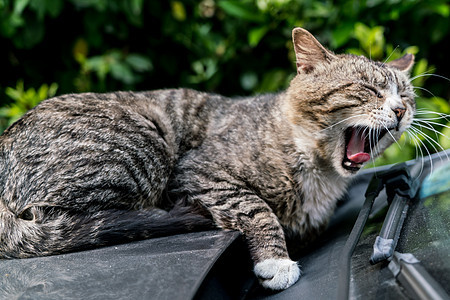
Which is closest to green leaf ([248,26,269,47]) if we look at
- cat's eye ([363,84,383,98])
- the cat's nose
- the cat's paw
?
cat's eye ([363,84,383,98])

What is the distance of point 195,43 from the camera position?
12.8ft

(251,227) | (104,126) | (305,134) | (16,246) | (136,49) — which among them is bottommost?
(251,227)

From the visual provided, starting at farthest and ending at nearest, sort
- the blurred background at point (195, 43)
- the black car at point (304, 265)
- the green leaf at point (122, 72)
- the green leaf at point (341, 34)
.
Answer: the green leaf at point (122, 72) → the blurred background at point (195, 43) → the green leaf at point (341, 34) → the black car at point (304, 265)

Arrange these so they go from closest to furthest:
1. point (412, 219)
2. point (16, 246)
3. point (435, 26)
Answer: point (412, 219) < point (16, 246) < point (435, 26)

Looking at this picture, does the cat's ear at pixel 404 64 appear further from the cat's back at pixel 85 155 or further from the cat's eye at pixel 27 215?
the cat's eye at pixel 27 215

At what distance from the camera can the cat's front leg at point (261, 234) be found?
66.9 inches

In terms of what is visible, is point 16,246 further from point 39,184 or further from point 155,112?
point 155,112

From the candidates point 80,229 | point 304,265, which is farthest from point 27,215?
point 304,265

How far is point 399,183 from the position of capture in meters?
1.77

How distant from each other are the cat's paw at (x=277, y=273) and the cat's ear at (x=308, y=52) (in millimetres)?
971

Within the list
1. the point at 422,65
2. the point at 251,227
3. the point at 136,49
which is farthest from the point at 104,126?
the point at 422,65

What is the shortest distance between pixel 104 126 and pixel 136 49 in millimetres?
1880

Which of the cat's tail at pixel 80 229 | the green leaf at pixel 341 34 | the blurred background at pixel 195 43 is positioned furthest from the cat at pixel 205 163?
the blurred background at pixel 195 43

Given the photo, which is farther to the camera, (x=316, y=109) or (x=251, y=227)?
(x=316, y=109)
